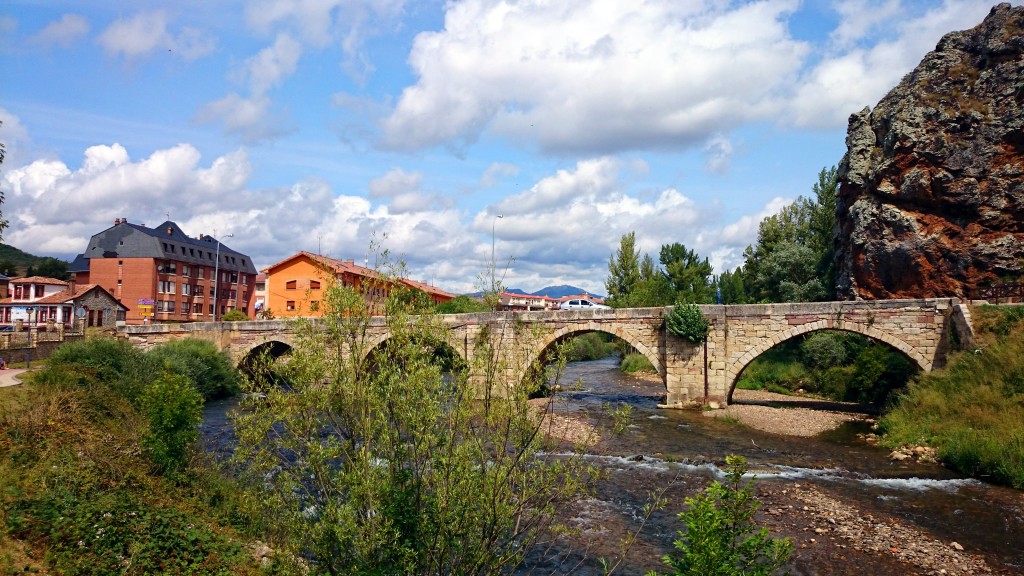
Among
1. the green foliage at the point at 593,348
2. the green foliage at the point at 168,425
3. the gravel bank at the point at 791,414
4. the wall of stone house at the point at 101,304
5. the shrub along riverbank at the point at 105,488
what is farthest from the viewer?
the green foliage at the point at 593,348

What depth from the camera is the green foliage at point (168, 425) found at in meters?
12.9

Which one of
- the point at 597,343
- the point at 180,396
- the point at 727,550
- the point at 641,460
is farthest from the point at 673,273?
the point at 727,550

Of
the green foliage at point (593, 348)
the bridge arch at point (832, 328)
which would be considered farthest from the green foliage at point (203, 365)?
the green foliage at point (593, 348)

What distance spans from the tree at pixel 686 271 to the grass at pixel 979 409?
32.9 m

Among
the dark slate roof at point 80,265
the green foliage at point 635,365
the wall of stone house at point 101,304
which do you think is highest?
the dark slate roof at point 80,265

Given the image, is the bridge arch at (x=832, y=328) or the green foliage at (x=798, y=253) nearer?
the bridge arch at (x=832, y=328)

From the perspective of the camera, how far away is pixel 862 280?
3117cm

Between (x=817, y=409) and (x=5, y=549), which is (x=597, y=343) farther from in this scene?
(x=5, y=549)

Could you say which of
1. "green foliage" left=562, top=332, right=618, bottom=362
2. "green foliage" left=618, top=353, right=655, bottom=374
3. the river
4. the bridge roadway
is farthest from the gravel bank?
"green foliage" left=562, top=332, right=618, bottom=362

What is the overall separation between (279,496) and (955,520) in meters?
13.5

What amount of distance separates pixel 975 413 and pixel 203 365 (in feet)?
103

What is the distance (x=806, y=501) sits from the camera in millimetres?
14062

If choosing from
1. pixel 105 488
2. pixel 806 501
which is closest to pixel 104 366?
pixel 105 488

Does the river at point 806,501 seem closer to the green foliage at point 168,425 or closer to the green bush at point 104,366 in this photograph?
the green bush at point 104,366
